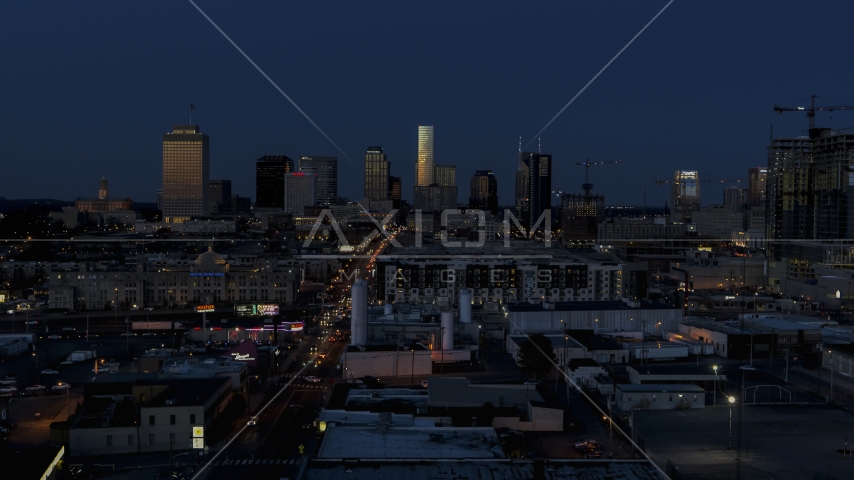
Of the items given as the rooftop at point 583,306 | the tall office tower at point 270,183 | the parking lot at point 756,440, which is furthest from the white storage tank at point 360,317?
the tall office tower at point 270,183

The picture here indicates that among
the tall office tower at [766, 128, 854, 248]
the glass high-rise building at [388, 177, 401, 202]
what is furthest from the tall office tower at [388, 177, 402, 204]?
the tall office tower at [766, 128, 854, 248]

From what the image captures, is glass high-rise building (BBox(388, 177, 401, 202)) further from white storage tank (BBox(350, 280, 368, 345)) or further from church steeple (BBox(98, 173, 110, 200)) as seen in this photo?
white storage tank (BBox(350, 280, 368, 345))

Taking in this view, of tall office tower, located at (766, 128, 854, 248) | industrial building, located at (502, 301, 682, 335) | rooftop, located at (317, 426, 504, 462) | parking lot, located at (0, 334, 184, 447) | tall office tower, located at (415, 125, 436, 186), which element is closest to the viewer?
rooftop, located at (317, 426, 504, 462)

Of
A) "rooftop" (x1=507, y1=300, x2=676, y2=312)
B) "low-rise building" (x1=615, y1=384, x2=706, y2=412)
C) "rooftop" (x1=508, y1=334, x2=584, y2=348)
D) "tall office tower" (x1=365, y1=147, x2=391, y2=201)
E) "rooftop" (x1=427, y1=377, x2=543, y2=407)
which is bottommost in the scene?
"low-rise building" (x1=615, y1=384, x2=706, y2=412)

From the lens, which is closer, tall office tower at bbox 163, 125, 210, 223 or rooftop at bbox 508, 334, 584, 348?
rooftop at bbox 508, 334, 584, 348

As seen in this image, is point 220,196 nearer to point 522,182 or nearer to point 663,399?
point 522,182

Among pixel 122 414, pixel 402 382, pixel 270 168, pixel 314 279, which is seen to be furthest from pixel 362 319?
pixel 270 168
